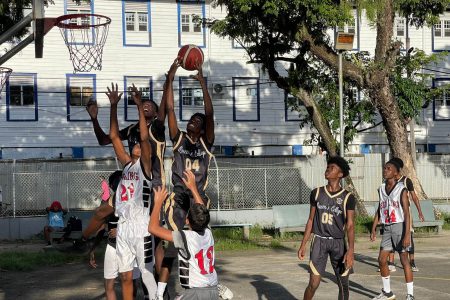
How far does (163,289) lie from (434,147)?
38.0 metres

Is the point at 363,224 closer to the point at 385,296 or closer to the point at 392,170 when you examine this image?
the point at 392,170

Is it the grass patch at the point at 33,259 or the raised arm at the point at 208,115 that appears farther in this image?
the grass patch at the point at 33,259

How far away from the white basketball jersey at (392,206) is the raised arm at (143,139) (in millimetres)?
4641

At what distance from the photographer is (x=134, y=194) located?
884 cm

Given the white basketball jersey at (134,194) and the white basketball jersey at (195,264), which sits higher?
A: the white basketball jersey at (134,194)

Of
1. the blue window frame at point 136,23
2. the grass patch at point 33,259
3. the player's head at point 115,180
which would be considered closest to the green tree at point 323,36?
the grass patch at point 33,259

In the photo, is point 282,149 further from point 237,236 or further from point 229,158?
point 237,236

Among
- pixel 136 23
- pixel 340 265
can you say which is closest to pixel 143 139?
pixel 340 265

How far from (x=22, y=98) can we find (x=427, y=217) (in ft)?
76.0

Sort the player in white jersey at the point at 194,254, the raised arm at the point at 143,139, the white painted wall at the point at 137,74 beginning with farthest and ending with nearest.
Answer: the white painted wall at the point at 137,74 → the raised arm at the point at 143,139 → the player in white jersey at the point at 194,254

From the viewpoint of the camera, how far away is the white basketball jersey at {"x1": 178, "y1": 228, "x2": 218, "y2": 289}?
6988 mm

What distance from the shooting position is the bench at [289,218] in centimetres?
2175

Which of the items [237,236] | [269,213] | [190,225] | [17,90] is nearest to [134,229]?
[190,225]

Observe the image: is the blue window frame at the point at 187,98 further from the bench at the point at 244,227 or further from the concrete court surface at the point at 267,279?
the concrete court surface at the point at 267,279
